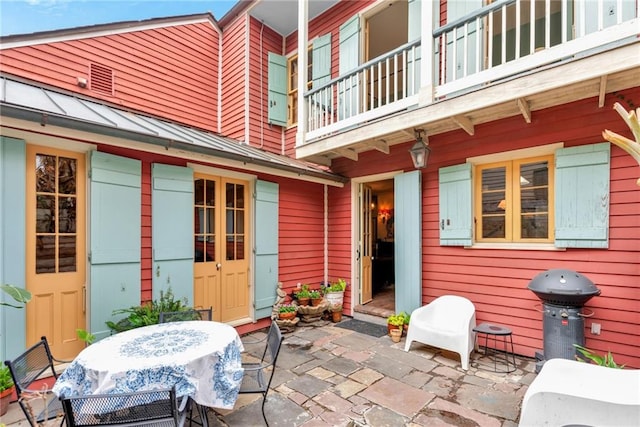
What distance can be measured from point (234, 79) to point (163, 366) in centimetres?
593

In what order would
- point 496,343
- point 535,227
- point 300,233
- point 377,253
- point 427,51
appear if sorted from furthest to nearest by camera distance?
point 377,253 < point 300,233 < point 496,343 < point 535,227 < point 427,51

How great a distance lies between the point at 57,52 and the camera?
15.8 ft

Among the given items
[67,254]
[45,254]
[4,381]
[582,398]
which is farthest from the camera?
[67,254]

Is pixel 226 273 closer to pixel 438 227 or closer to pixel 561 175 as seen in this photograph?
pixel 438 227

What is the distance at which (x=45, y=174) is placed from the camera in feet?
9.96

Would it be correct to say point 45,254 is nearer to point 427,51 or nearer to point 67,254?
point 67,254

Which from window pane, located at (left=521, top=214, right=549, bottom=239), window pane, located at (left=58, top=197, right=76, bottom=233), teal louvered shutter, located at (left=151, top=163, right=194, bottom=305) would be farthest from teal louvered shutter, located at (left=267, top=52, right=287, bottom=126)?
window pane, located at (left=521, top=214, right=549, bottom=239)

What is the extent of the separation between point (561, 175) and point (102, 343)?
15.5 ft

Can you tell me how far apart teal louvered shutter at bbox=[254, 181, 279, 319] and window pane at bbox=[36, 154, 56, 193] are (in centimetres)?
239

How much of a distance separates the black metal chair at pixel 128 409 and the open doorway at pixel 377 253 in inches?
153

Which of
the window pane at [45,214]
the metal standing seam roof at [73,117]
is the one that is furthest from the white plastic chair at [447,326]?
the window pane at [45,214]

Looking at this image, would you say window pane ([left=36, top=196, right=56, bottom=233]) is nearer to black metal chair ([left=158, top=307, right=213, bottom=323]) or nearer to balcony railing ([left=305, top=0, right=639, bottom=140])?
black metal chair ([left=158, top=307, right=213, bottom=323])

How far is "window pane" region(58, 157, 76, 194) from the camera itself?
3.14 m

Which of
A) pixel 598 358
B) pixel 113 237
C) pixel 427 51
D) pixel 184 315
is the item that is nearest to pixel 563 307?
pixel 598 358
